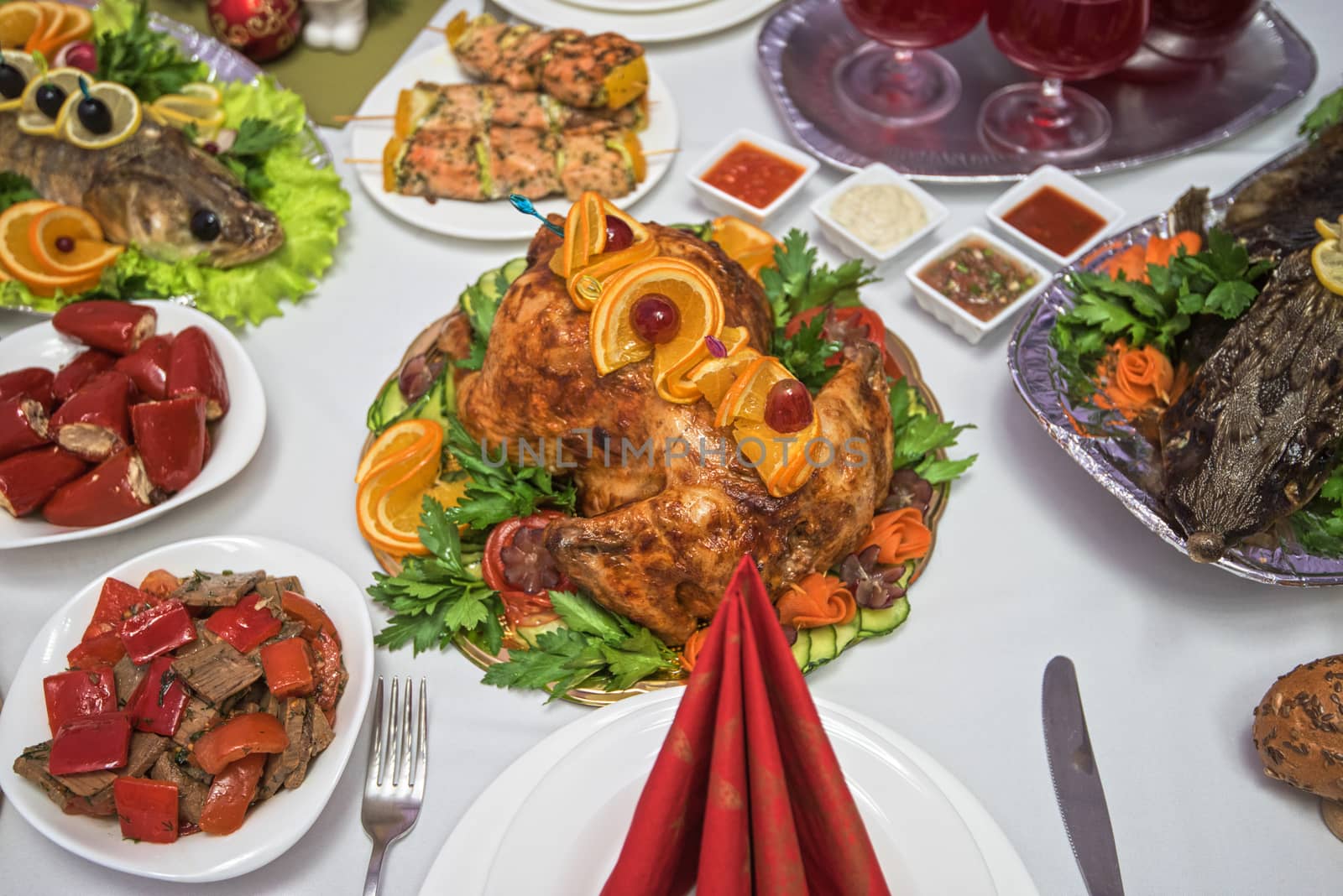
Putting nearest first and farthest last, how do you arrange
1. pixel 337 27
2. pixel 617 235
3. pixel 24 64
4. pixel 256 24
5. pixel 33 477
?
1. pixel 617 235
2. pixel 33 477
3. pixel 24 64
4. pixel 256 24
5. pixel 337 27

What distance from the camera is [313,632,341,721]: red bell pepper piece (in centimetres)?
244

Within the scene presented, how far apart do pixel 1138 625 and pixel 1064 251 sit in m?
1.37

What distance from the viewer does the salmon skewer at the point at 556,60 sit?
380 cm

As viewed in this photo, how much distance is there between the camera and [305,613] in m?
2.56

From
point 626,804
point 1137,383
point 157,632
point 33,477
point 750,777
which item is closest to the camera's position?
point 750,777

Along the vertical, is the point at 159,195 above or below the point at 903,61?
below

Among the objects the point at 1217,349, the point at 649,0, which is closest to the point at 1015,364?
the point at 1217,349

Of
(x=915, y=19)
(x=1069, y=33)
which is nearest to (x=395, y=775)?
(x=915, y=19)

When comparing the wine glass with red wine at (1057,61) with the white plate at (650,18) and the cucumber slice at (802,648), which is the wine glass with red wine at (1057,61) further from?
the cucumber slice at (802,648)

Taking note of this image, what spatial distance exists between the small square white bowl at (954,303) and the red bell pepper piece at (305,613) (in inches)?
84.6

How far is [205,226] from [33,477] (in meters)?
1.09

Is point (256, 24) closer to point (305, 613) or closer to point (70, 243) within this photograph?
point (70, 243)

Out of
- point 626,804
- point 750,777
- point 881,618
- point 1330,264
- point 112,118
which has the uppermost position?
point 1330,264

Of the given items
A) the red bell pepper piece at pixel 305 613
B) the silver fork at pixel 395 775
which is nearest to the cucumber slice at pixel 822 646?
the silver fork at pixel 395 775
